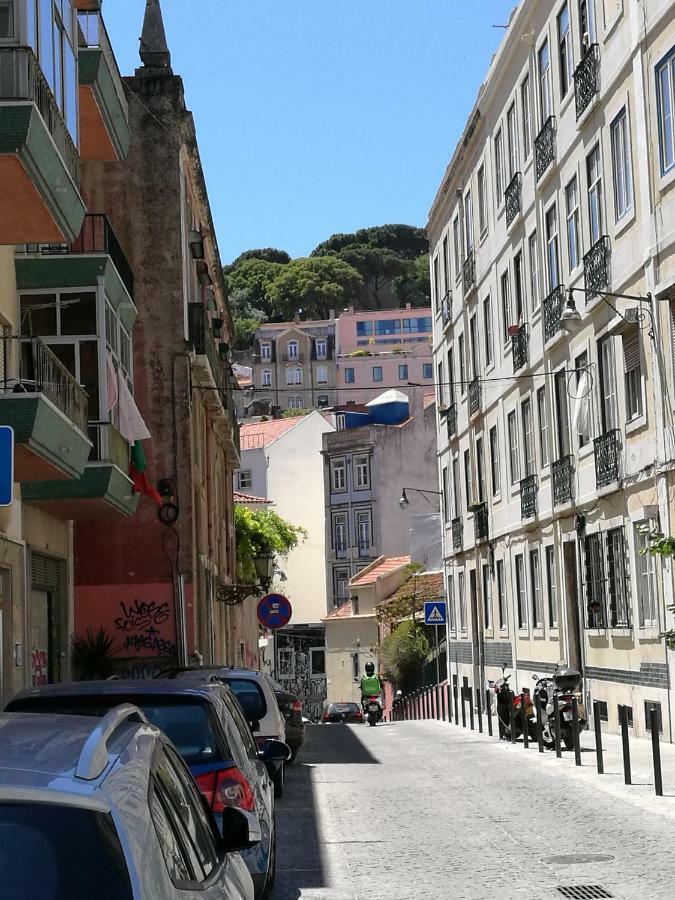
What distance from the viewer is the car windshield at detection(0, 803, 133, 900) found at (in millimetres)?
3344

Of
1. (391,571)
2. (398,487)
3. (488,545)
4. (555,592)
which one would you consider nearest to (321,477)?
(398,487)

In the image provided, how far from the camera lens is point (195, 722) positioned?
327 inches

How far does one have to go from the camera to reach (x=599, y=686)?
87.8 ft

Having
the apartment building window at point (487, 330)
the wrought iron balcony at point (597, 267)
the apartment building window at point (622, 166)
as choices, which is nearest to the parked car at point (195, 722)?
the apartment building window at point (622, 166)

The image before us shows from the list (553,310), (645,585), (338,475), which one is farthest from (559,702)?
(338,475)

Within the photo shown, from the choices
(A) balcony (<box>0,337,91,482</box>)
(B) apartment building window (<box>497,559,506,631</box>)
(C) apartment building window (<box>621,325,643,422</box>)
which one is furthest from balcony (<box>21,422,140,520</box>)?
(B) apartment building window (<box>497,559,506,631</box>)

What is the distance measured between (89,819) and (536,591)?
2987 cm

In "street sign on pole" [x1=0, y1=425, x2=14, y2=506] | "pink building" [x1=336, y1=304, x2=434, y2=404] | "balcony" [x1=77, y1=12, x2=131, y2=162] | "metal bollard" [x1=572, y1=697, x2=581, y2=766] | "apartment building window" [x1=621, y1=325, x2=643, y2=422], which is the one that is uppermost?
"pink building" [x1=336, y1=304, x2=434, y2=404]

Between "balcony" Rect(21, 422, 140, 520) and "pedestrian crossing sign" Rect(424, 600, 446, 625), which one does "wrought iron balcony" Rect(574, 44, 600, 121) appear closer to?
"balcony" Rect(21, 422, 140, 520)

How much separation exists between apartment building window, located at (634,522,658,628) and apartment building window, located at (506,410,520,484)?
10337 mm

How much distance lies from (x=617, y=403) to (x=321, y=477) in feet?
209

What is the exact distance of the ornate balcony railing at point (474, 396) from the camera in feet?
129

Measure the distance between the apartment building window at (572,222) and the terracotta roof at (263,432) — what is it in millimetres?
61157

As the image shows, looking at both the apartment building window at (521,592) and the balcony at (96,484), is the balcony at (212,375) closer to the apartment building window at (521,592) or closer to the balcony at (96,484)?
the balcony at (96,484)
